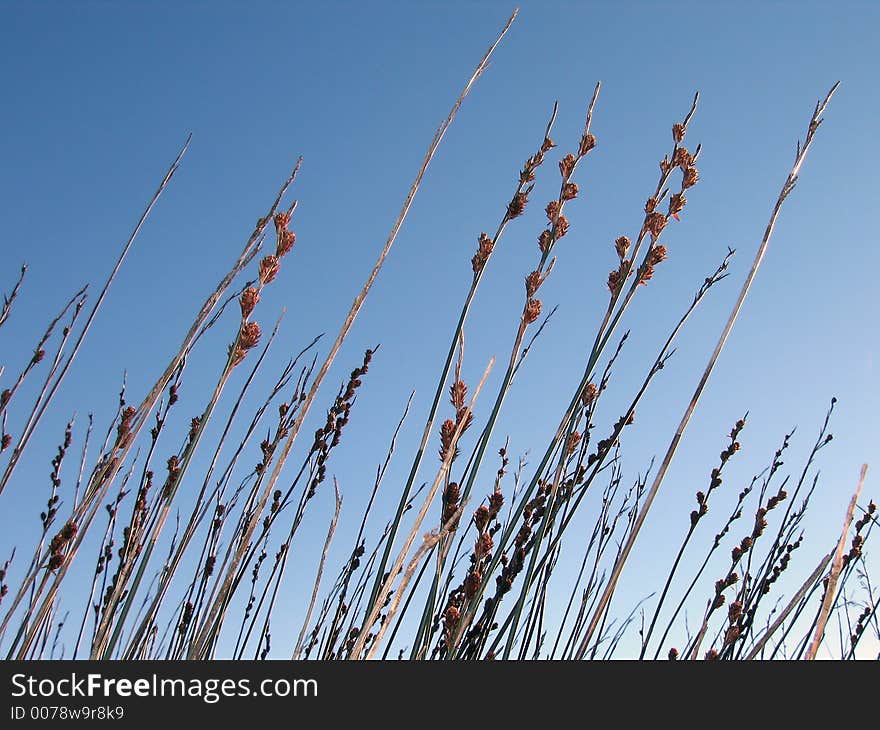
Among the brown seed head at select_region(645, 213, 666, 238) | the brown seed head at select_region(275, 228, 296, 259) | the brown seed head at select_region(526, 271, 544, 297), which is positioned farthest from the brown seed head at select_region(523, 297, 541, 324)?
the brown seed head at select_region(275, 228, 296, 259)

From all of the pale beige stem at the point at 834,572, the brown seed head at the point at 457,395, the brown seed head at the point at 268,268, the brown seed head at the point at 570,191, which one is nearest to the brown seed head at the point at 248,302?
the brown seed head at the point at 268,268

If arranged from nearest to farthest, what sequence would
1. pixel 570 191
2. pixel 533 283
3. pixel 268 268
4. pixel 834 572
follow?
pixel 834 572 → pixel 268 268 → pixel 533 283 → pixel 570 191

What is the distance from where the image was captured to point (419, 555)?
2.61 ft

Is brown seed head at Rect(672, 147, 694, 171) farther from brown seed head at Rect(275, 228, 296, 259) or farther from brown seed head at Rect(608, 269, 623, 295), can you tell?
brown seed head at Rect(275, 228, 296, 259)

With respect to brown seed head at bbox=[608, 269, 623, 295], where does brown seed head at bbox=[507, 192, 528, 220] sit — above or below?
above

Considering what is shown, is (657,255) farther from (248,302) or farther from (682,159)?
(248,302)

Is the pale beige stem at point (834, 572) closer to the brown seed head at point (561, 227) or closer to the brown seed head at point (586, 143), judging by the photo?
the brown seed head at point (561, 227)

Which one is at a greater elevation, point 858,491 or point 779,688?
point 858,491

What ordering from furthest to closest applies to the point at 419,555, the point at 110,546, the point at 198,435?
the point at 110,546 → the point at 198,435 → the point at 419,555

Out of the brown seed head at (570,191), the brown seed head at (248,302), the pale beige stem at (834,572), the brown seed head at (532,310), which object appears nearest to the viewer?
the pale beige stem at (834,572)

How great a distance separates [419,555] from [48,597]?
714 mm

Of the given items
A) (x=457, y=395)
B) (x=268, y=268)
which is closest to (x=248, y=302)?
(x=268, y=268)

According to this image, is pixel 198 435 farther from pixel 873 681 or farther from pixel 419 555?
pixel 873 681

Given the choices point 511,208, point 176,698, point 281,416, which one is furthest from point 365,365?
point 176,698
